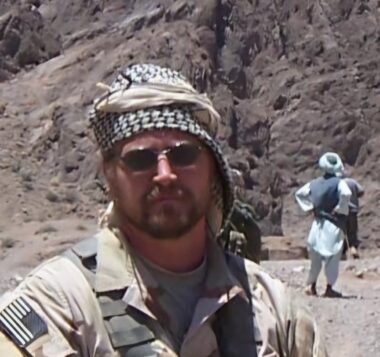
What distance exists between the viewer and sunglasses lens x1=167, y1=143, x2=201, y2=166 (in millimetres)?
2439

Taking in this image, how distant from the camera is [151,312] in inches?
94.0

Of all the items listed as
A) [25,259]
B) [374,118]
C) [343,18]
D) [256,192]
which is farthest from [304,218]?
[25,259]

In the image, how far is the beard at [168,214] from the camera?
2412 mm

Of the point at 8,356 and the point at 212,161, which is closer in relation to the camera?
the point at 8,356

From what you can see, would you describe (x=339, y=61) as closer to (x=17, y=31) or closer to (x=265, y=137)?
(x=265, y=137)

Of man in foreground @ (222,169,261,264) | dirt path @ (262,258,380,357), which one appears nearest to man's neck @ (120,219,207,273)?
dirt path @ (262,258,380,357)

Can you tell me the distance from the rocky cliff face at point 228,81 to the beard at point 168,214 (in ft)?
71.8

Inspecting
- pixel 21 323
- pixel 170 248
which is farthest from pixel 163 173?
pixel 21 323

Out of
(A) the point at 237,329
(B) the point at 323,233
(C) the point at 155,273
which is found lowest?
(B) the point at 323,233

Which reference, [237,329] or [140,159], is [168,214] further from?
[237,329]

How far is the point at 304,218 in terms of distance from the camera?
28.8 meters

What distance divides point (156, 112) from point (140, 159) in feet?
0.32

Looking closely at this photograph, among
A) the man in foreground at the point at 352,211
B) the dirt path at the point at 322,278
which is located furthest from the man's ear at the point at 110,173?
the man in foreground at the point at 352,211

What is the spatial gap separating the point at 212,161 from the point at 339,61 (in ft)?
102
